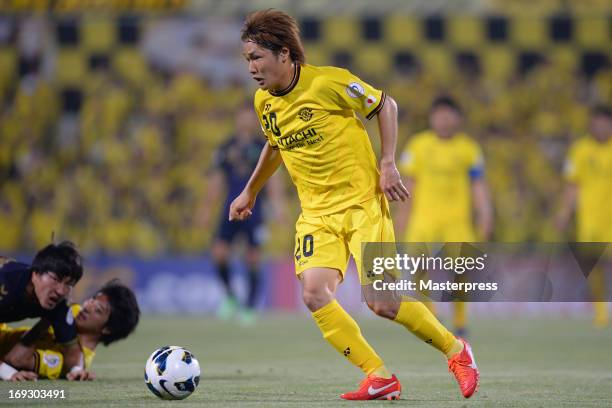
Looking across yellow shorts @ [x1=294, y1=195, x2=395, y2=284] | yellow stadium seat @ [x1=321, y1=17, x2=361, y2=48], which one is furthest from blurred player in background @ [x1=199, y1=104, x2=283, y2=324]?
yellow shorts @ [x1=294, y1=195, x2=395, y2=284]

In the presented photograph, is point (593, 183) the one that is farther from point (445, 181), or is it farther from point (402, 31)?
point (402, 31)

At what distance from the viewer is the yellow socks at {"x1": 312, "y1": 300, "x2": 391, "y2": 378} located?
4.80 metres

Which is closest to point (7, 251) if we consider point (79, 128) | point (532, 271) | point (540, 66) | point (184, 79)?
point (79, 128)

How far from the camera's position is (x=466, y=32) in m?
16.1

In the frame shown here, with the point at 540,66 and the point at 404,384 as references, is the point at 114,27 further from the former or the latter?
the point at 404,384

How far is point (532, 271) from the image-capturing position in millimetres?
12539

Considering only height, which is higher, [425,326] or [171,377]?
[425,326]

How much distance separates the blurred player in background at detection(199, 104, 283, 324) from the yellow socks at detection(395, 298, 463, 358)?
240 inches

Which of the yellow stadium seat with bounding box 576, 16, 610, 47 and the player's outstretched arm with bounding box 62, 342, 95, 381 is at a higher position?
the yellow stadium seat with bounding box 576, 16, 610, 47

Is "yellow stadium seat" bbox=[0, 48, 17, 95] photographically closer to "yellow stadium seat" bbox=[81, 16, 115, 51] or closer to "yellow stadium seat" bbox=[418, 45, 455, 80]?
"yellow stadium seat" bbox=[81, 16, 115, 51]

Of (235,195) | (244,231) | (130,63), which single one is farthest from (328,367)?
(130,63)

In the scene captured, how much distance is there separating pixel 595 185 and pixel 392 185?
6.66m

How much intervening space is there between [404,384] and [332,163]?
1347mm

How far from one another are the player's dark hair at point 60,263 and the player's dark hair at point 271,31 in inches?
55.4
